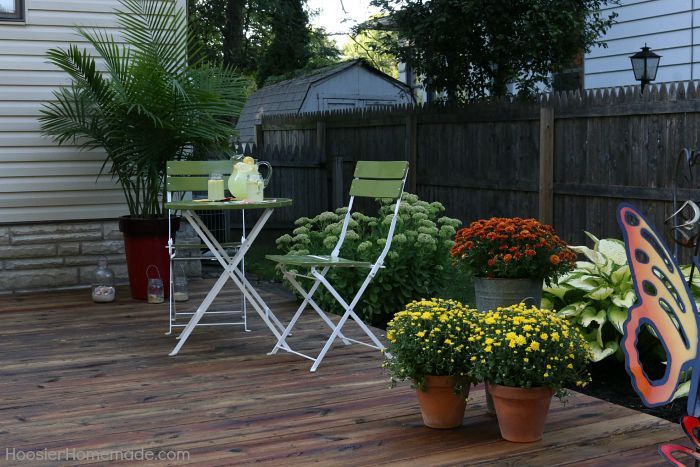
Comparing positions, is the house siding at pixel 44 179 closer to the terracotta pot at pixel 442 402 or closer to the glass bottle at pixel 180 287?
the glass bottle at pixel 180 287

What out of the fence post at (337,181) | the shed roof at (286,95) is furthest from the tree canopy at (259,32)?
the fence post at (337,181)

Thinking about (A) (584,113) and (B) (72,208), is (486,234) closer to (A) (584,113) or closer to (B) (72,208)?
(A) (584,113)

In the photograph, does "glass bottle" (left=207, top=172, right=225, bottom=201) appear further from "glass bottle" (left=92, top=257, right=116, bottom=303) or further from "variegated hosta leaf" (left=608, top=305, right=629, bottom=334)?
"variegated hosta leaf" (left=608, top=305, right=629, bottom=334)

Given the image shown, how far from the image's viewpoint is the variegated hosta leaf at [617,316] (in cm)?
442

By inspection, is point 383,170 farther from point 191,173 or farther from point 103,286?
point 103,286

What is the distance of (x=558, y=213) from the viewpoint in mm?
7324

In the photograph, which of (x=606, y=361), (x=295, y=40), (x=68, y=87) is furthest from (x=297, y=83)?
(x=606, y=361)

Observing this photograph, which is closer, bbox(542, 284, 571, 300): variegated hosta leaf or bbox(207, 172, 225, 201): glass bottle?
bbox(542, 284, 571, 300): variegated hosta leaf

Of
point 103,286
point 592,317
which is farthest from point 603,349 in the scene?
point 103,286

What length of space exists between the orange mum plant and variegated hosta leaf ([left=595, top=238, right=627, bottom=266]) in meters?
0.90

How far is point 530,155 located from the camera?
756cm

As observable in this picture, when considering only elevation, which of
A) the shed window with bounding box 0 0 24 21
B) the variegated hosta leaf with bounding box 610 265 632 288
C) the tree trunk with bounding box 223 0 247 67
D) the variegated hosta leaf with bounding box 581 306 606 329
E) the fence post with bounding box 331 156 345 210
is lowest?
the variegated hosta leaf with bounding box 581 306 606 329

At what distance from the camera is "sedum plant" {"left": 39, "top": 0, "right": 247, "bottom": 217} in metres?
6.59

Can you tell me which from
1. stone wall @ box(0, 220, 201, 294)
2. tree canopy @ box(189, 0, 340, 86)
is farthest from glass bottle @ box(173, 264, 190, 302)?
tree canopy @ box(189, 0, 340, 86)
